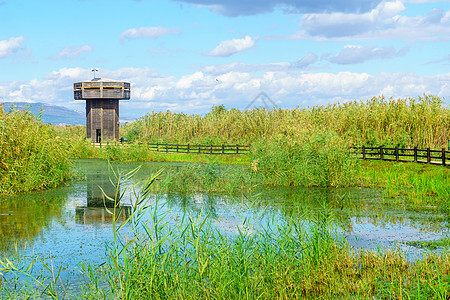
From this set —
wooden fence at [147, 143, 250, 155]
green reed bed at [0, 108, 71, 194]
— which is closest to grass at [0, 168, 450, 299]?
green reed bed at [0, 108, 71, 194]

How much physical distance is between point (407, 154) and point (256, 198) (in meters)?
18.8

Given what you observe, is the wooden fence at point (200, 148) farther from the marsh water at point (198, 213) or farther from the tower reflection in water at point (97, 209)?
the marsh water at point (198, 213)

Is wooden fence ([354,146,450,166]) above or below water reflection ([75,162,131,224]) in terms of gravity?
above

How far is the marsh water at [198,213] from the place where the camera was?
9.02 metres

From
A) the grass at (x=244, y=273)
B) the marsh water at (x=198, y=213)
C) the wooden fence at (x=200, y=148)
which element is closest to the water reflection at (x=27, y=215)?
the marsh water at (x=198, y=213)

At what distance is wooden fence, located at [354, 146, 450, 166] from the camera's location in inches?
863

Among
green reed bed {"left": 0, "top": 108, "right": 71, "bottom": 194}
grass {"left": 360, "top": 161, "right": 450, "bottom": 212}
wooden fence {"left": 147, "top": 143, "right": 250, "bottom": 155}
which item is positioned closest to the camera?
grass {"left": 360, "top": 161, "right": 450, "bottom": 212}

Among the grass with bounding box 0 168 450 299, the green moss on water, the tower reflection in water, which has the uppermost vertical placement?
the grass with bounding box 0 168 450 299

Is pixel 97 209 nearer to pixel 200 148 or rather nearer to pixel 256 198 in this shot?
pixel 256 198

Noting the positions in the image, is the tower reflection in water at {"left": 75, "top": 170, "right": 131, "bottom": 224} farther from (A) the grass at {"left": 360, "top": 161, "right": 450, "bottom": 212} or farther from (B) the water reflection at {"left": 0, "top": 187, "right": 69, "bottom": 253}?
(A) the grass at {"left": 360, "top": 161, "right": 450, "bottom": 212}

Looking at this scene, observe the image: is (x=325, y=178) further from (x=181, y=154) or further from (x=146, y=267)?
(x=181, y=154)

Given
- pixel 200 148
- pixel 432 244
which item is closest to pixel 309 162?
pixel 432 244

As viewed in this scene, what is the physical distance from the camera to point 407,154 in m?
25.2

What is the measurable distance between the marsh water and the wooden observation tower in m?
28.4
